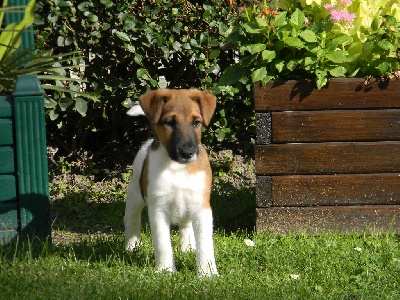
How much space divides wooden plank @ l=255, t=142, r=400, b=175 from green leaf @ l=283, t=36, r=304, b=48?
0.69m

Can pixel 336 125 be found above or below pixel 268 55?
below

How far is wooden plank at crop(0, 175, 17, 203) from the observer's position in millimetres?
5270

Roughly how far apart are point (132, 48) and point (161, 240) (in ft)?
7.99

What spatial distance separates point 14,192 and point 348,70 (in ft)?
8.00

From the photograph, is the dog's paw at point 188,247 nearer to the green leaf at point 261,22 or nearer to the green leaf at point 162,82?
the green leaf at point 261,22

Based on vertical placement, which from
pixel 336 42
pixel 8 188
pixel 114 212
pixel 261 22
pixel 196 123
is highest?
pixel 261 22

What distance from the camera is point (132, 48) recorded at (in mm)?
6883

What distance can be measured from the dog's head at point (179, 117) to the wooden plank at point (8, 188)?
41.8 inches

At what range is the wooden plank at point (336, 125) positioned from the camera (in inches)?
221

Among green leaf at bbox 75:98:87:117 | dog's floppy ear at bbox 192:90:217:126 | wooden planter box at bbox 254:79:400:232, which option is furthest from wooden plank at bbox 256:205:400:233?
green leaf at bbox 75:98:87:117

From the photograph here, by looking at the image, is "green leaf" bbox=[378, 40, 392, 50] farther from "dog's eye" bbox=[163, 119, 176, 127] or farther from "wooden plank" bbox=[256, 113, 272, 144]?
"dog's eye" bbox=[163, 119, 176, 127]

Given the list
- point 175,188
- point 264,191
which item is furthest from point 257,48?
point 175,188

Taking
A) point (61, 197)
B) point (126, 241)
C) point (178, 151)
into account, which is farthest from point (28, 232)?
point (61, 197)

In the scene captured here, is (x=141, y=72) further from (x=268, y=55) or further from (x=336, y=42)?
(x=336, y=42)
